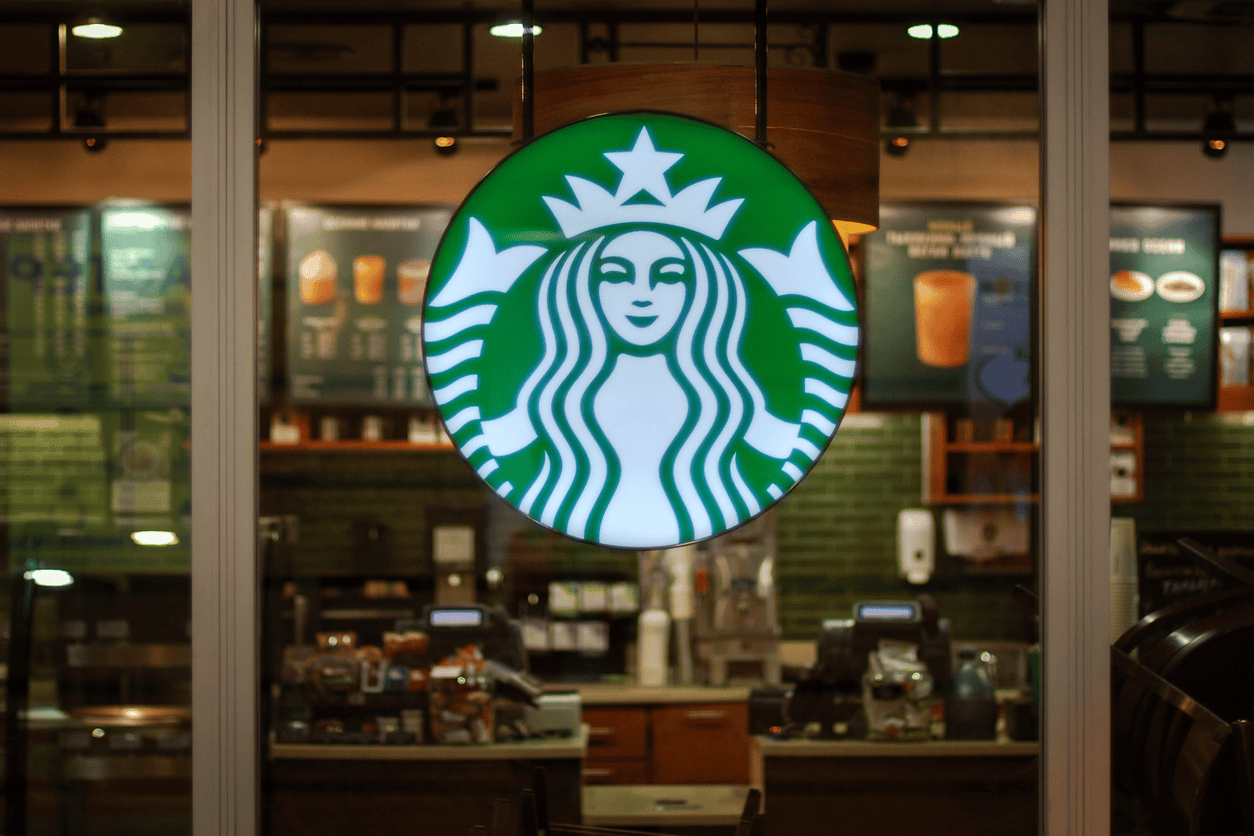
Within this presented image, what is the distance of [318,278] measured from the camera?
536 centimetres

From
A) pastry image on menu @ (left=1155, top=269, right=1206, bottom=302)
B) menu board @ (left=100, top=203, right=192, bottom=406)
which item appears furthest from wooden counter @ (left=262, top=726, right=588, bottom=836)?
pastry image on menu @ (left=1155, top=269, right=1206, bottom=302)

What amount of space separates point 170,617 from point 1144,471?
462 cm

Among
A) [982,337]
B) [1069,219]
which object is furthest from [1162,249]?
[1069,219]

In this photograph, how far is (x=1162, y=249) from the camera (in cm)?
516


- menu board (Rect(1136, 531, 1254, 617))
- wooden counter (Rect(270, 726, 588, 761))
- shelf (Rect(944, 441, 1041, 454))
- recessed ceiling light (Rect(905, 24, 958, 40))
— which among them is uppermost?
recessed ceiling light (Rect(905, 24, 958, 40))

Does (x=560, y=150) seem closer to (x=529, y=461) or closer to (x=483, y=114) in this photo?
(x=529, y=461)

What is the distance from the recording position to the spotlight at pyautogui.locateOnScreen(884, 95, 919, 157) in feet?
16.1

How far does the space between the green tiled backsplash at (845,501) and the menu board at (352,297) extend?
471 millimetres

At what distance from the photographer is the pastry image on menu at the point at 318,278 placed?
535 cm

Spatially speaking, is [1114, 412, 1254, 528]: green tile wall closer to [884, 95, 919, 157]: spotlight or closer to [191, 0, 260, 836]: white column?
[884, 95, 919, 157]: spotlight

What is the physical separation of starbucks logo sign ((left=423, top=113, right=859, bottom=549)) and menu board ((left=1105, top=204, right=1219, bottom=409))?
4.02m

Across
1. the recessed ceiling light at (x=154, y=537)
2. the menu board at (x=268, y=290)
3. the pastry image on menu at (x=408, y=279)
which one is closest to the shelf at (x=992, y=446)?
the pastry image on menu at (x=408, y=279)

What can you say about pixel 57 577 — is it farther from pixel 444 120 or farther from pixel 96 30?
pixel 444 120

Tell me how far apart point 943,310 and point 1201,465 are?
1.61 m
